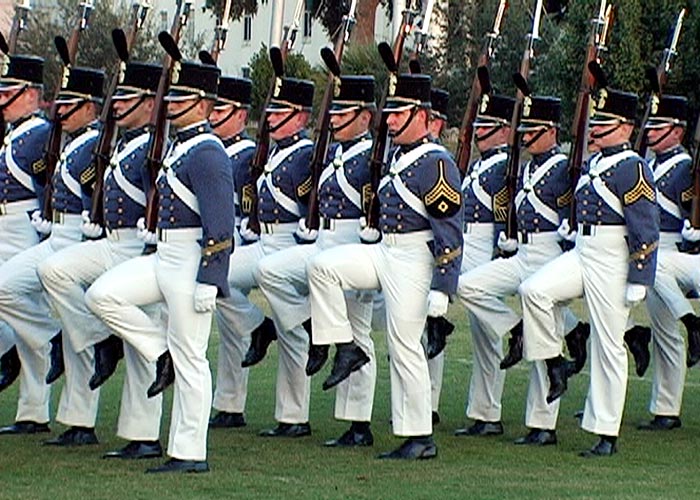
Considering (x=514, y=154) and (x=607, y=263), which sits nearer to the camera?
(x=607, y=263)

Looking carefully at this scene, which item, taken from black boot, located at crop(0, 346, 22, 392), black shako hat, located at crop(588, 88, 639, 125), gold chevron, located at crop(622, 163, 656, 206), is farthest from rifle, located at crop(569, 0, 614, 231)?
black boot, located at crop(0, 346, 22, 392)

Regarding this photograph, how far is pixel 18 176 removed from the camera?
42.3ft

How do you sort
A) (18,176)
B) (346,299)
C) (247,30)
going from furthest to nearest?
(247,30) → (18,176) → (346,299)

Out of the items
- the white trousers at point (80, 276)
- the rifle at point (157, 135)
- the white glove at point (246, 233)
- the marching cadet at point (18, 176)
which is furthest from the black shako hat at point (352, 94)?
the marching cadet at point (18, 176)

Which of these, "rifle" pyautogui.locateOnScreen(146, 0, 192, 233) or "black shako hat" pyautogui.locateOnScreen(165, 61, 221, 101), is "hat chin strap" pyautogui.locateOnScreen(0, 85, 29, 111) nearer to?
"rifle" pyautogui.locateOnScreen(146, 0, 192, 233)

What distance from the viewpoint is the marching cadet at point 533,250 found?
12789 millimetres

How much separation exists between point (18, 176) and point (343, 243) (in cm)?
209

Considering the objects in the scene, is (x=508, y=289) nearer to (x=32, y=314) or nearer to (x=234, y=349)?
(x=234, y=349)

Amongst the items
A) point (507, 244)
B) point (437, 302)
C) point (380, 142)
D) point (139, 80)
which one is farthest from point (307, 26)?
point (437, 302)

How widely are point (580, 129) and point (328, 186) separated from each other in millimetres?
1787

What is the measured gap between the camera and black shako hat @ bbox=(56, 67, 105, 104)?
41.7 ft

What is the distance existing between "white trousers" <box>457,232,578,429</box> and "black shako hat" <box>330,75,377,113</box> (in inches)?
50.1

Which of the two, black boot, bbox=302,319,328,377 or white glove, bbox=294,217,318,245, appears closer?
black boot, bbox=302,319,328,377

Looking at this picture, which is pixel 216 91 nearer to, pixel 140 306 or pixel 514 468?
pixel 140 306
